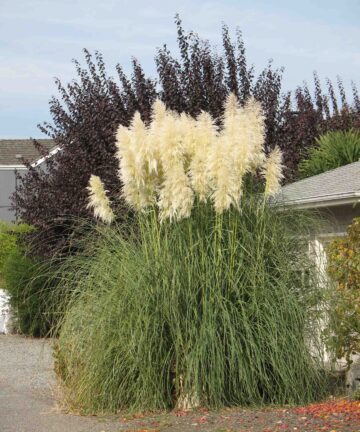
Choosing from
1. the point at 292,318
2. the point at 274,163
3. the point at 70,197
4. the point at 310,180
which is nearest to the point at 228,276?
the point at 292,318

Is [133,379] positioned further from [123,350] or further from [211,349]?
[211,349]

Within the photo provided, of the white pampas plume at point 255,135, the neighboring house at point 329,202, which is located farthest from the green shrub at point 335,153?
the white pampas plume at point 255,135

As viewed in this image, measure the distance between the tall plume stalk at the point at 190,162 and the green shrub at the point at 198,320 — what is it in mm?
336

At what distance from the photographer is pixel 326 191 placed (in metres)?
12.9

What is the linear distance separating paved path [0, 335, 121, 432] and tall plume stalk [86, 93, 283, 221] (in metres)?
2.20

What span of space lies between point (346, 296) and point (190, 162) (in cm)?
224

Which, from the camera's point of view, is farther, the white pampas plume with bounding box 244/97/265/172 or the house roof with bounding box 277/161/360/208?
the house roof with bounding box 277/161/360/208

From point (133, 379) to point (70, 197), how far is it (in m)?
8.88

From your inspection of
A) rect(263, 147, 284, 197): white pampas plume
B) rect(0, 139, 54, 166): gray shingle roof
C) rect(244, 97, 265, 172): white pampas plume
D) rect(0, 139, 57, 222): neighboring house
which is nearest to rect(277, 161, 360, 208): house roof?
rect(263, 147, 284, 197): white pampas plume

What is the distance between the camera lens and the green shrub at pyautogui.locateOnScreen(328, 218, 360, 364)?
32.4 feet

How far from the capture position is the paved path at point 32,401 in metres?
9.33

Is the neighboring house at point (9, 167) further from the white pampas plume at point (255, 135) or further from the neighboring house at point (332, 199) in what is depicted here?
the white pampas plume at point (255, 135)

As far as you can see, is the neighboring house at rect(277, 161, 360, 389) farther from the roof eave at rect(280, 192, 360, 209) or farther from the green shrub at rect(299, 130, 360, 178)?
the green shrub at rect(299, 130, 360, 178)

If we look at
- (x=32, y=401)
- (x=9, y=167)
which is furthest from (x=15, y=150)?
(x=32, y=401)
